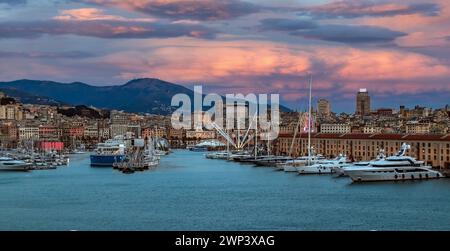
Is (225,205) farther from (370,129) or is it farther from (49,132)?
(49,132)

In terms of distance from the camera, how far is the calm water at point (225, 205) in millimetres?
7668

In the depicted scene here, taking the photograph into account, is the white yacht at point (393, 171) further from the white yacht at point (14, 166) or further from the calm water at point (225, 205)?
the white yacht at point (14, 166)

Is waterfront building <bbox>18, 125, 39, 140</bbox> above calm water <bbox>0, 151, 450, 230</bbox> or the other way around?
above

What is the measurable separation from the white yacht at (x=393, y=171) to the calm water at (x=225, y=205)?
0.35m

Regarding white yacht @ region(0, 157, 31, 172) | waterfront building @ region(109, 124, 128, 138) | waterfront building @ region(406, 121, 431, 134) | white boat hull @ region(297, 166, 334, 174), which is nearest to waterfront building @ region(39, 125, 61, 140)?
waterfront building @ region(109, 124, 128, 138)

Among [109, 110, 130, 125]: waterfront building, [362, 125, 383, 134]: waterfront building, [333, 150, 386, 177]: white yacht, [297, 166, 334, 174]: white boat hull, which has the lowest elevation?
[297, 166, 334, 174]: white boat hull

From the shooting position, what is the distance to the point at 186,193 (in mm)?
11570

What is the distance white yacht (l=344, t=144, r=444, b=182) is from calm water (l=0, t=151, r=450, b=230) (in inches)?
13.7

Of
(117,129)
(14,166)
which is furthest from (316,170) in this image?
(117,129)

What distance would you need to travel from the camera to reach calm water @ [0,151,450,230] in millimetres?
7668

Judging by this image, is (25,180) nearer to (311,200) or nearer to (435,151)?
(311,200)

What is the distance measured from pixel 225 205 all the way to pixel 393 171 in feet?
17.7

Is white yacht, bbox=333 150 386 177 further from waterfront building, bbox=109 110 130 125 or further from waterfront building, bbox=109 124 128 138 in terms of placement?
waterfront building, bbox=109 110 130 125

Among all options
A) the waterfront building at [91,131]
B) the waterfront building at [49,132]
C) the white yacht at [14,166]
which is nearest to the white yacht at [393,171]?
the white yacht at [14,166]
